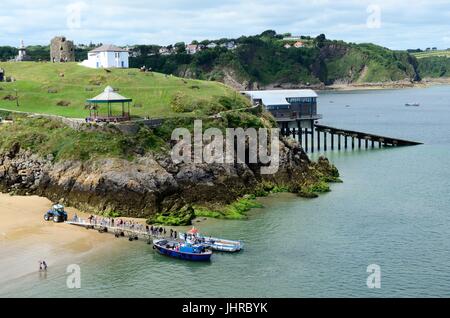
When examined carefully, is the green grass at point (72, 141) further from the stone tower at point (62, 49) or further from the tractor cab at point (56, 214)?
the stone tower at point (62, 49)

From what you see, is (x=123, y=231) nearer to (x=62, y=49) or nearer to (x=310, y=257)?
(x=310, y=257)

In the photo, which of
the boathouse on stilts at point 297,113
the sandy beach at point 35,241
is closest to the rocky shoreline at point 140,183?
the sandy beach at point 35,241

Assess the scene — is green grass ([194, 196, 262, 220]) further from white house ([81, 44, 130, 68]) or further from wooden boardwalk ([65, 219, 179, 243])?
white house ([81, 44, 130, 68])

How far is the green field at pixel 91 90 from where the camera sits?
90938 millimetres

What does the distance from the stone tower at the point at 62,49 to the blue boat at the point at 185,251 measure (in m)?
87.4

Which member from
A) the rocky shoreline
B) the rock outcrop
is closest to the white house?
the rocky shoreline

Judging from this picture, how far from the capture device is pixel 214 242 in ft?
184

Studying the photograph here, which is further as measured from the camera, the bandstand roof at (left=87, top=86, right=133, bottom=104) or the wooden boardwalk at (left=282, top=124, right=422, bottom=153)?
the wooden boardwalk at (left=282, top=124, right=422, bottom=153)

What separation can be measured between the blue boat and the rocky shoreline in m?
9.03

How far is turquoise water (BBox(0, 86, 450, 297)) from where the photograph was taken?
46625 millimetres

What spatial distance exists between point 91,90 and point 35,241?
44741 millimetres

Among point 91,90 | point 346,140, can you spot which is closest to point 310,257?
point 91,90

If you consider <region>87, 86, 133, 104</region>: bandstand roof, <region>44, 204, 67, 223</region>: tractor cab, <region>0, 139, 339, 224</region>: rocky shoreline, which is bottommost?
<region>44, 204, 67, 223</region>: tractor cab

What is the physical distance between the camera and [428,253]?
177 feet
